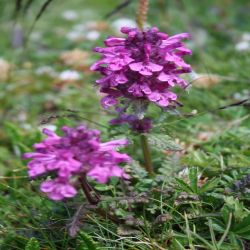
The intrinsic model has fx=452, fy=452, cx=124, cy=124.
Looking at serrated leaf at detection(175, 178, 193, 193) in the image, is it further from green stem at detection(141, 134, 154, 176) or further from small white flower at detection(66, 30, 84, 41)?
small white flower at detection(66, 30, 84, 41)

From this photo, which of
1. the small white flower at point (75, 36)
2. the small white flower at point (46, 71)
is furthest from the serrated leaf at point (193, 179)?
the small white flower at point (75, 36)

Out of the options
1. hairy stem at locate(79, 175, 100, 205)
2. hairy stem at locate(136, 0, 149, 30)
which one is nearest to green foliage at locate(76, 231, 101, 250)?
hairy stem at locate(79, 175, 100, 205)

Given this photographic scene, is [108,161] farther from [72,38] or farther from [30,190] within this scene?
[72,38]

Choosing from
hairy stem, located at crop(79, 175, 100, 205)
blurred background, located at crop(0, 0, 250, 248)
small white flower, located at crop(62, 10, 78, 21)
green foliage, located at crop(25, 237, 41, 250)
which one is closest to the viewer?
hairy stem, located at crop(79, 175, 100, 205)

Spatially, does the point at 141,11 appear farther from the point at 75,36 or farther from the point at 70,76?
the point at 75,36

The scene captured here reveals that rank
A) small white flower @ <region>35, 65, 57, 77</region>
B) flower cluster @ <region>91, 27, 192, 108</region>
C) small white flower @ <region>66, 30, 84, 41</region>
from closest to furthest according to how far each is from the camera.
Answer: flower cluster @ <region>91, 27, 192, 108</region>
small white flower @ <region>35, 65, 57, 77</region>
small white flower @ <region>66, 30, 84, 41</region>

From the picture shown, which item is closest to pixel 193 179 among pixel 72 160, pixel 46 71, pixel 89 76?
pixel 72 160

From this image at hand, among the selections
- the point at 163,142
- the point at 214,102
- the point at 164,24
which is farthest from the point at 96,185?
the point at 164,24
